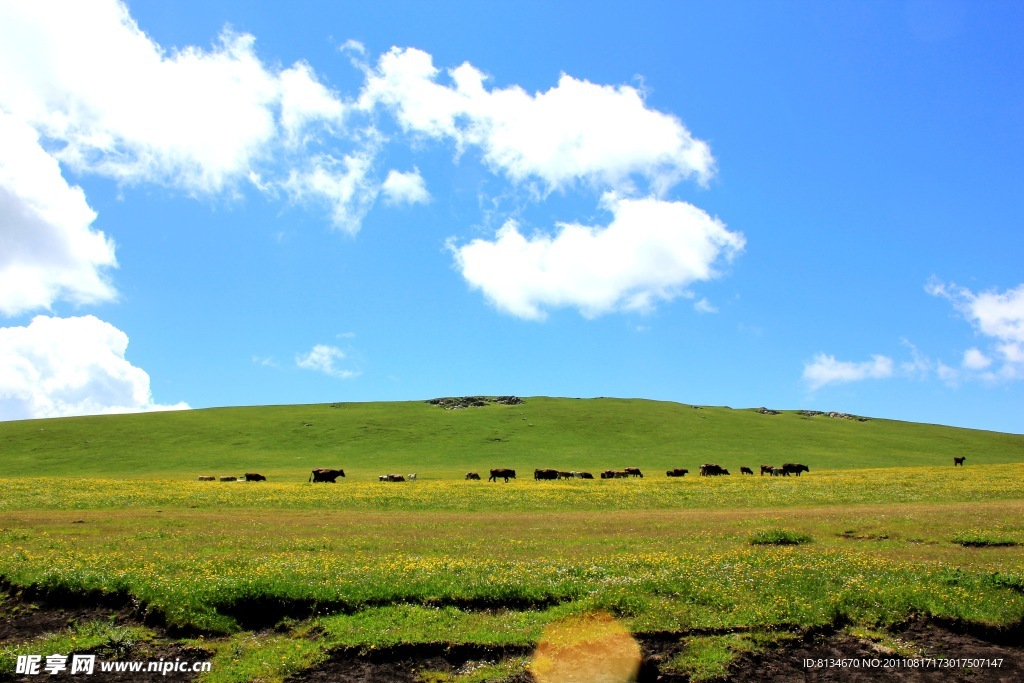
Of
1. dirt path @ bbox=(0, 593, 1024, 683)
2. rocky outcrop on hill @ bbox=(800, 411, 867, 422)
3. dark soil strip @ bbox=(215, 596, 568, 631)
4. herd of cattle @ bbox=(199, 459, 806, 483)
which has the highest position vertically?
rocky outcrop on hill @ bbox=(800, 411, 867, 422)

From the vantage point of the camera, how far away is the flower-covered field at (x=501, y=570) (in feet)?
40.2

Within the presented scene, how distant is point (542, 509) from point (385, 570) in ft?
70.3

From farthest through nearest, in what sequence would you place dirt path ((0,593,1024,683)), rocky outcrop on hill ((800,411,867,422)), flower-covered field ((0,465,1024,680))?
rocky outcrop on hill ((800,411,867,422)), flower-covered field ((0,465,1024,680)), dirt path ((0,593,1024,683))

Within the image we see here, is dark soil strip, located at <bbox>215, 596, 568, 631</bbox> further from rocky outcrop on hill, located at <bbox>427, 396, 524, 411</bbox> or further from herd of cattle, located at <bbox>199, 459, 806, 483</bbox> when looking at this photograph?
rocky outcrop on hill, located at <bbox>427, 396, 524, 411</bbox>

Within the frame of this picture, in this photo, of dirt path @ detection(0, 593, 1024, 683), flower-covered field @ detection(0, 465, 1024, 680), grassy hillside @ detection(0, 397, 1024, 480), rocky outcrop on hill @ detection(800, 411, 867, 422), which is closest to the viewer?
dirt path @ detection(0, 593, 1024, 683)

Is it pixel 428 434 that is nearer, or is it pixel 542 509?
pixel 542 509

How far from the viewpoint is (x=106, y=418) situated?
4569 inches

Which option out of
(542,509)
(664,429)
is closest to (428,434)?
(664,429)

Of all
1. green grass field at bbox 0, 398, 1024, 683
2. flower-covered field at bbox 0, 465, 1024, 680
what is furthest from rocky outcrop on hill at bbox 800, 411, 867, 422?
flower-covered field at bbox 0, 465, 1024, 680

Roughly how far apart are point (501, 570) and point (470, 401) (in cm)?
12867

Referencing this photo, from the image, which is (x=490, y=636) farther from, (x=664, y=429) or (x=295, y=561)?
(x=664, y=429)

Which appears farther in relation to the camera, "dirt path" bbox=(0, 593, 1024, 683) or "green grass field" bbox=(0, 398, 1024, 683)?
"green grass field" bbox=(0, 398, 1024, 683)

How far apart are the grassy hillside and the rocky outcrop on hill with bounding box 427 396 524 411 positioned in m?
4.79

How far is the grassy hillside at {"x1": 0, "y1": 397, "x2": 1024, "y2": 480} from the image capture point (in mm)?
82562
